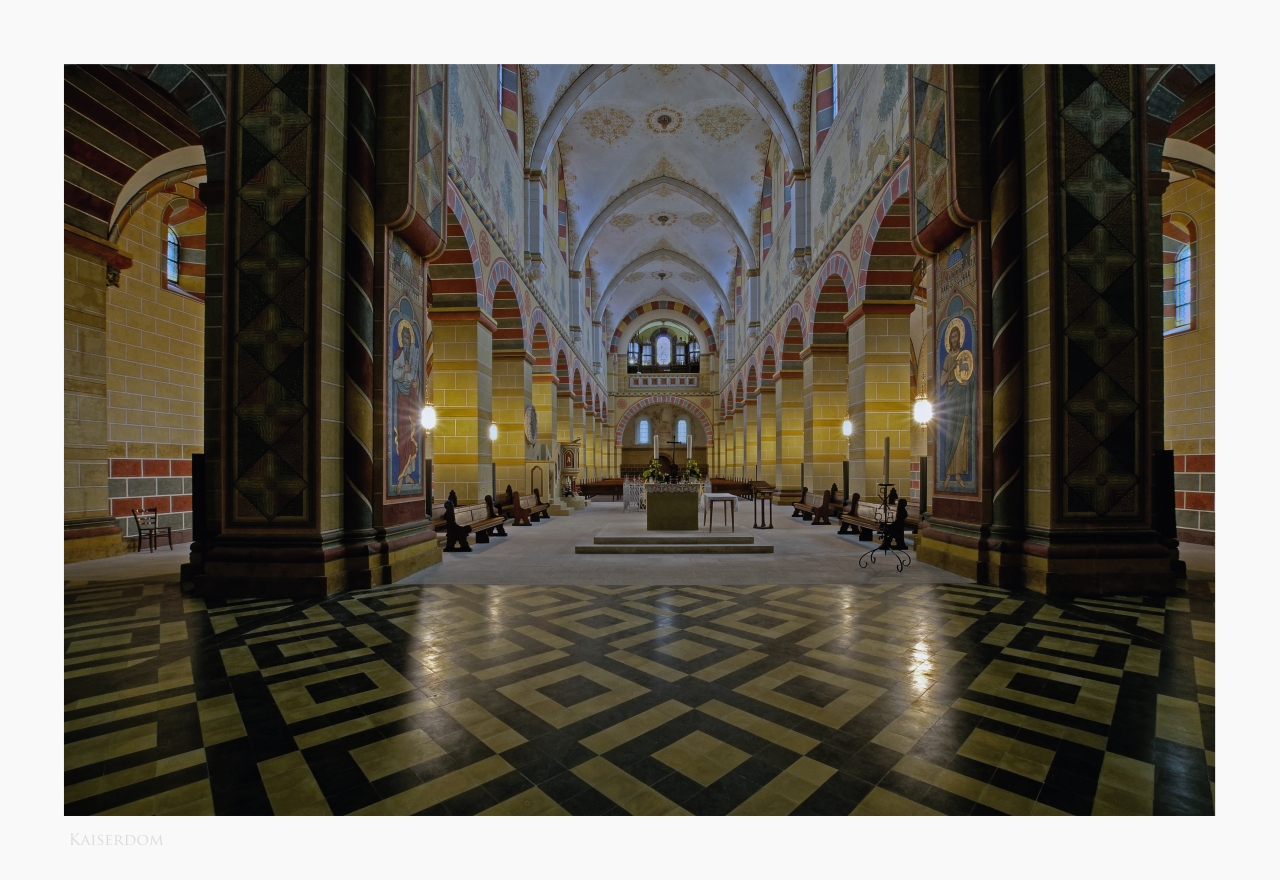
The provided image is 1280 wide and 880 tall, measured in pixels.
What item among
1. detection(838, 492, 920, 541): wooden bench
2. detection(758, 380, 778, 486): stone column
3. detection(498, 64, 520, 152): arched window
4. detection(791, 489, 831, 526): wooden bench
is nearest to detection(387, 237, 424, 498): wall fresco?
detection(838, 492, 920, 541): wooden bench

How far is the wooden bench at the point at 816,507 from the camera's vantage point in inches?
422

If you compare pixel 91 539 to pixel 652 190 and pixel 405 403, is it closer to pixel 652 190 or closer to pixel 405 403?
pixel 405 403

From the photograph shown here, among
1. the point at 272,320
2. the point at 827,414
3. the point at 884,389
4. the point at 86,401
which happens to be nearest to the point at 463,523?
the point at 272,320

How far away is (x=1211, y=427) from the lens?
8.03m

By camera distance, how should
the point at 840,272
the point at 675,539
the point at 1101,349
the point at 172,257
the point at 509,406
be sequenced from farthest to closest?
the point at 509,406 < the point at 840,272 < the point at 172,257 < the point at 675,539 < the point at 1101,349

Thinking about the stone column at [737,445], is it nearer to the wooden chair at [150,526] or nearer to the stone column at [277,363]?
the wooden chair at [150,526]

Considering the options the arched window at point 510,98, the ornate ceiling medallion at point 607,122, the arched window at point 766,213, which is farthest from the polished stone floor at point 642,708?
the ornate ceiling medallion at point 607,122

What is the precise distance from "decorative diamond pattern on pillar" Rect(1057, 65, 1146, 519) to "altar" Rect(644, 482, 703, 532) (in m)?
4.64

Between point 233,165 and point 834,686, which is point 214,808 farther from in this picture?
point 233,165

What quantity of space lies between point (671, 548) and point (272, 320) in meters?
5.08

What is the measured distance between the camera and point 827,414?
40.5ft

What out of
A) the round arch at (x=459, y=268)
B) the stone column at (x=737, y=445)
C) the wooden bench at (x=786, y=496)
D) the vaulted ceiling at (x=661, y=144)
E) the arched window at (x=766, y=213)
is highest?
the vaulted ceiling at (x=661, y=144)

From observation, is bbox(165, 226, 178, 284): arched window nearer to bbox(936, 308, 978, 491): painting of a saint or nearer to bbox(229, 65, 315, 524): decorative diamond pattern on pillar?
bbox(229, 65, 315, 524): decorative diamond pattern on pillar

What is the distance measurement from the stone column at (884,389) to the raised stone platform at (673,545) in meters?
3.45
